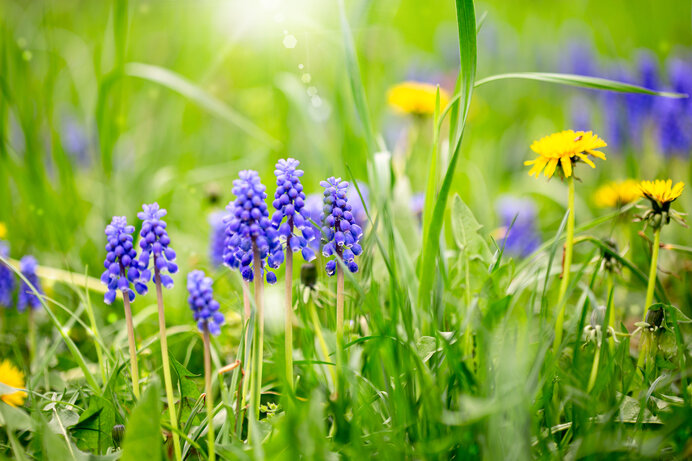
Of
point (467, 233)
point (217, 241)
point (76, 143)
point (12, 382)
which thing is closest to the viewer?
point (12, 382)

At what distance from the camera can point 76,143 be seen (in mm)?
4676

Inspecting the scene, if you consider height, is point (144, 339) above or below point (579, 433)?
above

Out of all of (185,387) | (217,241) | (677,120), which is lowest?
(185,387)

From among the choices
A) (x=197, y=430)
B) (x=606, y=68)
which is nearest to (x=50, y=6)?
(x=197, y=430)

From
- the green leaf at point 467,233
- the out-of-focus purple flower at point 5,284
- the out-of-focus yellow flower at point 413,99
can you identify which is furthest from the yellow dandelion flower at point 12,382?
the out-of-focus yellow flower at point 413,99

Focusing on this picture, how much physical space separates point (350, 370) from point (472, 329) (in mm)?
567

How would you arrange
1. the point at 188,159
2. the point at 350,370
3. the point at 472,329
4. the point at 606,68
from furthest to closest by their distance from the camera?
the point at 606,68 → the point at 188,159 → the point at 472,329 → the point at 350,370

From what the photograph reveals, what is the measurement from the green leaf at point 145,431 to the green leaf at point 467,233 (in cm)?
117

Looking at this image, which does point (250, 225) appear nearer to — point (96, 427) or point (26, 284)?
point (96, 427)

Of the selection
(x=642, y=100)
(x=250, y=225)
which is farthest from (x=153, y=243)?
(x=642, y=100)

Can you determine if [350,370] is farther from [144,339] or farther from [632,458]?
[144,339]

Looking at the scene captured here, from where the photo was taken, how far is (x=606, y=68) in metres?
4.78

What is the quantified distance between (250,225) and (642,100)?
3717mm

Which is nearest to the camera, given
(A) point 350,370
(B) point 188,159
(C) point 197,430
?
(A) point 350,370
